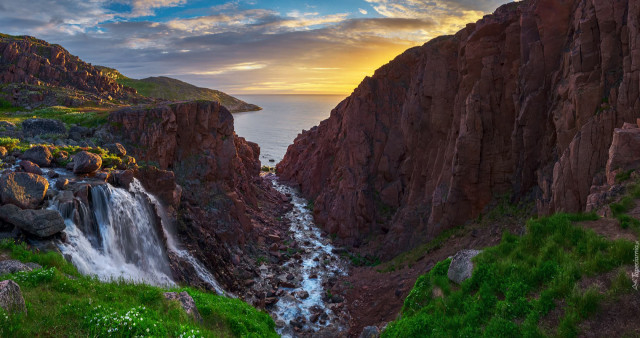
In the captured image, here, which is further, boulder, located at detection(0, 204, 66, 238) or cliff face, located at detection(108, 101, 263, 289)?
cliff face, located at detection(108, 101, 263, 289)

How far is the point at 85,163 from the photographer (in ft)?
79.7

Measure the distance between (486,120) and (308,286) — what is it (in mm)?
21611

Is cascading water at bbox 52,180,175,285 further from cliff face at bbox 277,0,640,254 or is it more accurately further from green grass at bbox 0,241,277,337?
cliff face at bbox 277,0,640,254

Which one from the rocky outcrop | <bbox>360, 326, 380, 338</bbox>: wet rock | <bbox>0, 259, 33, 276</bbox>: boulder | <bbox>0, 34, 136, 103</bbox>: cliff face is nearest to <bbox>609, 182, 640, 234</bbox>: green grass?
<bbox>360, 326, 380, 338</bbox>: wet rock

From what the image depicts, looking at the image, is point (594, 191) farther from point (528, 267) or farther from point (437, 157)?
point (437, 157)

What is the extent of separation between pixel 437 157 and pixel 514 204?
9531mm

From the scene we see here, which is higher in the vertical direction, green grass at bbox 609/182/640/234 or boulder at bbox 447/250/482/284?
green grass at bbox 609/182/640/234

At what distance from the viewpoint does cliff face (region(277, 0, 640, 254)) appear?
67.9 ft

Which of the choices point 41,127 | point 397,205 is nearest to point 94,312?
point 41,127

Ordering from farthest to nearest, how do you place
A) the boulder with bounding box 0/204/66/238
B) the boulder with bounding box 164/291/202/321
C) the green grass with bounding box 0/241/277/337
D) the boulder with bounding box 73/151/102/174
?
the boulder with bounding box 73/151/102/174
the boulder with bounding box 0/204/66/238
the boulder with bounding box 164/291/202/321
the green grass with bounding box 0/241/277/337

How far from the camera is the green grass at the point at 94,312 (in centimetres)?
900

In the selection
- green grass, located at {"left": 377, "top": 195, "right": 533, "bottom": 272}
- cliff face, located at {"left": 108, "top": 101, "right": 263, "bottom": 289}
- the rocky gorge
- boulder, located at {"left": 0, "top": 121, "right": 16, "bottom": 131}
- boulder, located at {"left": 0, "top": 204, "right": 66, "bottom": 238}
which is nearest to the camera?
the rocky gorge

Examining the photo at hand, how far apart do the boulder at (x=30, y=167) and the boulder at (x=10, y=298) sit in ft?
56.2

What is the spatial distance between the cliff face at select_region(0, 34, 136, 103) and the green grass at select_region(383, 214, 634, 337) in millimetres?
82344
